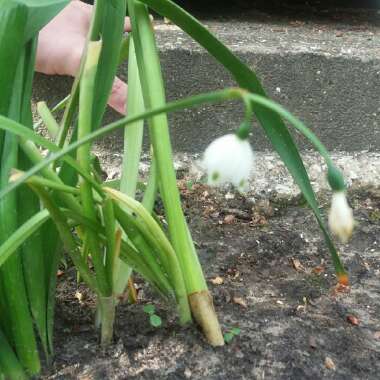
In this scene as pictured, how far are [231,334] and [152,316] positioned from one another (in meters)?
0.10

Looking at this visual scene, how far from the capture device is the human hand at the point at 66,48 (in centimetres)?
101

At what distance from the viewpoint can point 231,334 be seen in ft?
2.37

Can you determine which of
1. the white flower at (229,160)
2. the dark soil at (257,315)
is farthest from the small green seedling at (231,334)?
the white flower at (229,160)

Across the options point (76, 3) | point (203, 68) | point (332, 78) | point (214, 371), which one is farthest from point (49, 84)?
point (214, 371)

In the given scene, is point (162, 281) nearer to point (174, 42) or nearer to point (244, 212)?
point (244, 212)

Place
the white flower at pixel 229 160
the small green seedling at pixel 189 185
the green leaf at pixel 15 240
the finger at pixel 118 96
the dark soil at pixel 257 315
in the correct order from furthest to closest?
1. the small green seedling at pixel 189 185
2. the finger at pixel 118 96
3. the dark soil at pixel 257 315
4. the green leaf at pixel 15 240
5. the white flower at pixel 229 160

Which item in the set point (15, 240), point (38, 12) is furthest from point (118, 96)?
point (15, 240)

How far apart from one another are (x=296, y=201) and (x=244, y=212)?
11cm

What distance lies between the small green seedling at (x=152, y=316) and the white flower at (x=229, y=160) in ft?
1.18

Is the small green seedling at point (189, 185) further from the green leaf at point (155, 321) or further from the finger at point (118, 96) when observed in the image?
the green leaf at point (155, 321)

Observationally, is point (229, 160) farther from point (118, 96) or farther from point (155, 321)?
point (118, 96)

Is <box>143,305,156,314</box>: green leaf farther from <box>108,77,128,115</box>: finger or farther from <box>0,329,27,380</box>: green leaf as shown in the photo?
<box>108,77,128,115</box>: finger

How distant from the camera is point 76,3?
1.17 metres

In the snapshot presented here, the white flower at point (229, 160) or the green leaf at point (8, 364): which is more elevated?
the white flower at point (229, 160)
